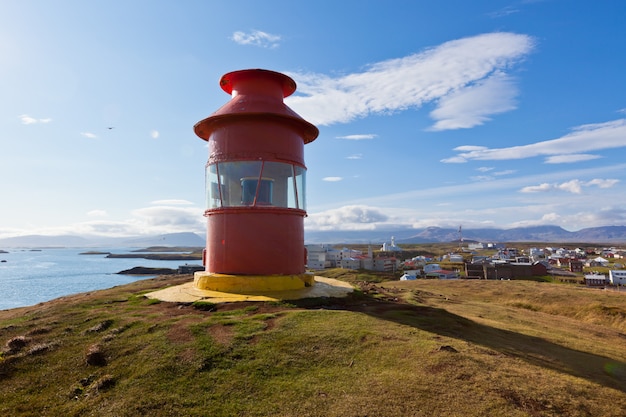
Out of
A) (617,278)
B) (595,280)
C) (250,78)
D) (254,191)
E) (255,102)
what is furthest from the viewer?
(617,278)

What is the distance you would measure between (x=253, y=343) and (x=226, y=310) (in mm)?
2962

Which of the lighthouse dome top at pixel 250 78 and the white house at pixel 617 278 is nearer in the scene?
the lighthouse dome top at pixel 250 78

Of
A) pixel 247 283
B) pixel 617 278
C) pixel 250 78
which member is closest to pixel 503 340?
pixel 247 283

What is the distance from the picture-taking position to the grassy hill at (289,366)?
210 inches

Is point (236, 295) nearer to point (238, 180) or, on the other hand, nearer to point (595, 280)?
point (238, 180)

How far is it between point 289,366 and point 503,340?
5729 millimetres

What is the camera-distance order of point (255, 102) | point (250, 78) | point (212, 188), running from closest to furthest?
point (255, 102)
point (212, 188)
point (250, 78)

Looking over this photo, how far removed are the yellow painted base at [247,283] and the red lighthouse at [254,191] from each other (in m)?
0.03

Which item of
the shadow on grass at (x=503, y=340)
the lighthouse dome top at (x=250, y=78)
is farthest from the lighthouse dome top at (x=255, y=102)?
the shadow on grass at (x=503, y=340)

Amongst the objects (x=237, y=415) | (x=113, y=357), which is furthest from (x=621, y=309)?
(x=113, y=357)

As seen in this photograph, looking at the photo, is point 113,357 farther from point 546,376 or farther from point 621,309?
point 621,309

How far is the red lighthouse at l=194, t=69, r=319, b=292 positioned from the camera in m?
12.5

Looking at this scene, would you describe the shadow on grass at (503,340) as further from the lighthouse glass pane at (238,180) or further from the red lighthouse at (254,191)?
the lighthouse glass pane at (238,180)

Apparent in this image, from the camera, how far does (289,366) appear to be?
21.2 ft
